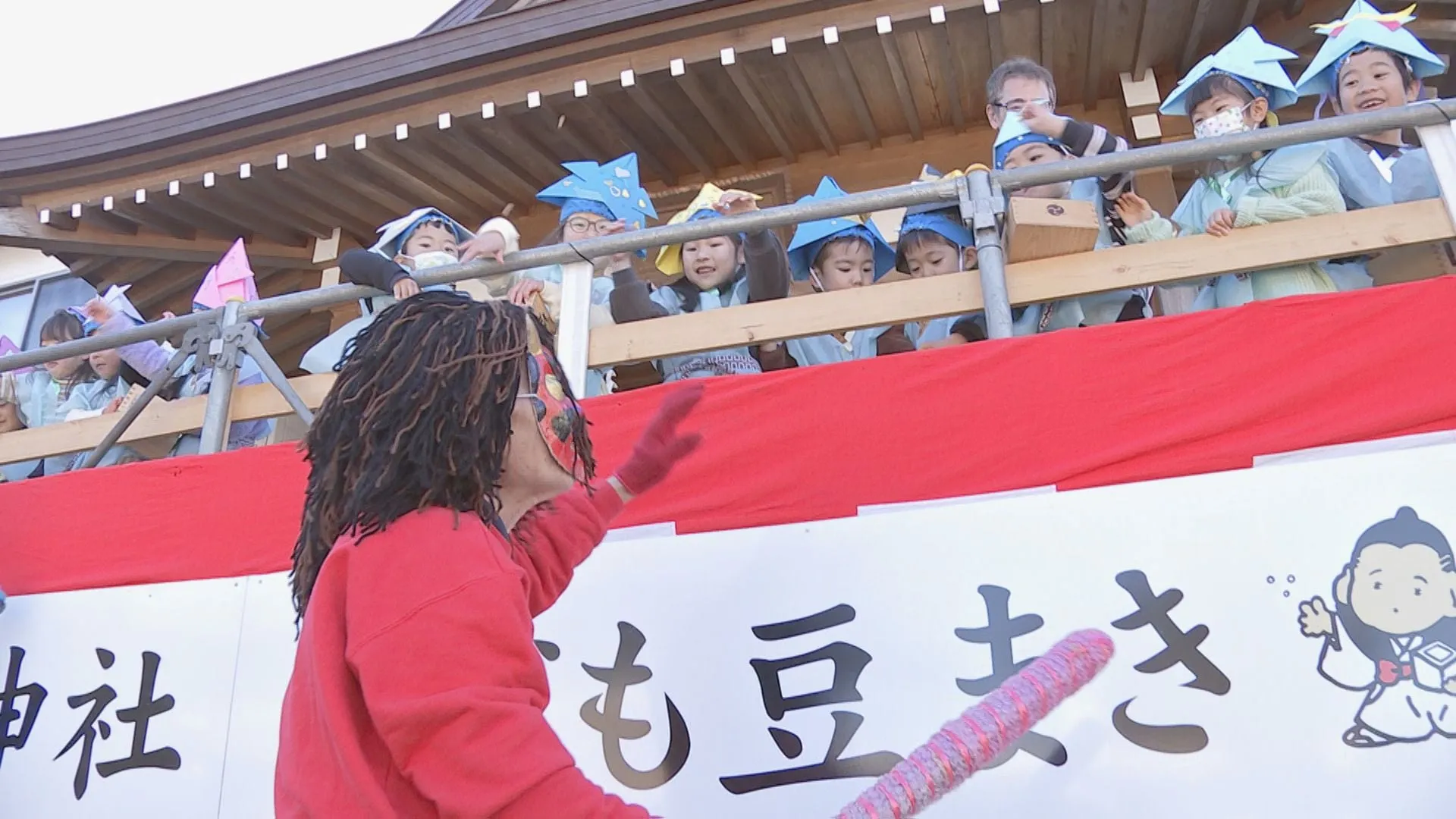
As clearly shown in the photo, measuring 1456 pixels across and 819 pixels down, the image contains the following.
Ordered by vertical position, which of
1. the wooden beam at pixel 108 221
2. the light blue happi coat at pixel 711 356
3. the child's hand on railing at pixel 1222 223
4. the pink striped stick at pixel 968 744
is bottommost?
the pink striped stick at pixel 968 744

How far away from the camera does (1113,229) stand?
293 centimetres

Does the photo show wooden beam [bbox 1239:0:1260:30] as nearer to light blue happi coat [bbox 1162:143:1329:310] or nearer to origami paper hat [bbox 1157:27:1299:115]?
origami paper hat [bbox 1157:27:1299:115]

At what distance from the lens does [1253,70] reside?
2.81m

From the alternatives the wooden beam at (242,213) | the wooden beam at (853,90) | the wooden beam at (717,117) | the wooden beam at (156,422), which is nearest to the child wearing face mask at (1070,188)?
the wooden beam at (853,90)

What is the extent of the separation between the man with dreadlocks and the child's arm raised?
2.00 metres

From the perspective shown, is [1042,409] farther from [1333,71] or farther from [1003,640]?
[1333,71]

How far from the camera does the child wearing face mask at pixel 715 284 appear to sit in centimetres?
302

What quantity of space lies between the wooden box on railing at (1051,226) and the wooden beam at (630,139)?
2495 mm

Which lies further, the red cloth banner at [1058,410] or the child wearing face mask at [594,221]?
the child wearing face mask at [594,221]

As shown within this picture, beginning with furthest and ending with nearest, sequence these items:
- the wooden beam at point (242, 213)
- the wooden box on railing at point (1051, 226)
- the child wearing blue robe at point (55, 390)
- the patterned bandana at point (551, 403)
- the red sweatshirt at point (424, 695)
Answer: the wooden beam at point (242, 213) < the child wearing blue robe at point (55, 390) < the wooden box on railing at point (1051, 226) < the patterned bandana at point (551, 403) < the red sweatshirt at point (424, 695)

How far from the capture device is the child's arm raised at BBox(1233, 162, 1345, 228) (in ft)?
8.12

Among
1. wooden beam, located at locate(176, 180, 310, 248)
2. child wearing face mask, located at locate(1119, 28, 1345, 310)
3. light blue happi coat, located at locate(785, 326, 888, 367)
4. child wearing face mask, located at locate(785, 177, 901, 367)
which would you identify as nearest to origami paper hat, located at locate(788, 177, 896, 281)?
child wearing face mask, located at locate(785, 177, 901, 367)

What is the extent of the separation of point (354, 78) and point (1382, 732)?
14.9ft

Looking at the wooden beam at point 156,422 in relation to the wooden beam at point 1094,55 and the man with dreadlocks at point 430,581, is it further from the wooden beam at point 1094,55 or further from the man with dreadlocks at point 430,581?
the wooden beam at point 1094,55
